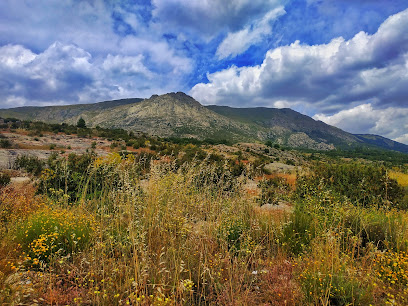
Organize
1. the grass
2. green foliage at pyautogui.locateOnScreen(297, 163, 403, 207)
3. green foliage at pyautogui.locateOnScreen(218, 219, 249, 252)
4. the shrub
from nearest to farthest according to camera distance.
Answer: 1. the grass
2. the shrub
3. green foliage at pyautogui.locateOnScreen(218, 219, 249, 252)
4. green foliage at pyautogui.locateOnScreen(297, 163, 403, 207)

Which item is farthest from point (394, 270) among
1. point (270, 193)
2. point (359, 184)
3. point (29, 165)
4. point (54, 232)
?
point (29, 165)

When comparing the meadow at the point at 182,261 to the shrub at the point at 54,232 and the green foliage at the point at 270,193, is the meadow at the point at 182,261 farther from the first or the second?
the green foliage at the point at 270,193

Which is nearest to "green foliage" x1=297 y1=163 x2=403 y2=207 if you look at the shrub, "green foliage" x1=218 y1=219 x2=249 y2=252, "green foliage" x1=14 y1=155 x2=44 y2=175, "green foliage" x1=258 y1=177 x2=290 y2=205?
"green foliage" x1=258 y1=177 x2=290 y2=205

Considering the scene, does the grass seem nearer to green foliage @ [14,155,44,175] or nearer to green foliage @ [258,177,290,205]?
green foliage @ [258,177,290,205]

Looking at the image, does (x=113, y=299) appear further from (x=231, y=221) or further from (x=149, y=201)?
(x=231, y=221)

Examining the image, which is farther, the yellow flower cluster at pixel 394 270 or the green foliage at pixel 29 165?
the green foliage at pixel 29 165

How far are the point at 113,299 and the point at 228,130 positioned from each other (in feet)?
575

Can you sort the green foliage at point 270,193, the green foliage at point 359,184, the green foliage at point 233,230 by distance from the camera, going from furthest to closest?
1. the green foliage at point 359,184
2. the green foliage at point 270,193
3. the green foliage at point 233,230

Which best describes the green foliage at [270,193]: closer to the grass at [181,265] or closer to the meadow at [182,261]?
the meadow at [182,261]

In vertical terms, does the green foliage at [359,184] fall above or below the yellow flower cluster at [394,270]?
above

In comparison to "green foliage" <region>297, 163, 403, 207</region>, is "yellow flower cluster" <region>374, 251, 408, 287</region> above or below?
below

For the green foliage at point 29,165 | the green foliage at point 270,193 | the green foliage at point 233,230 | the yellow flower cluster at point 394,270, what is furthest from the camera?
the green foliage at point 29,165

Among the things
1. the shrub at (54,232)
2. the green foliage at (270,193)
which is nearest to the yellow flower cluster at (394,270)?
the green foliage at (270,193)

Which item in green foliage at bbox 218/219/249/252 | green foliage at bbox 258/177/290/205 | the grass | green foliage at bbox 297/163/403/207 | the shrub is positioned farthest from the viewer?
green foliage at bbox 297/163/403/207
